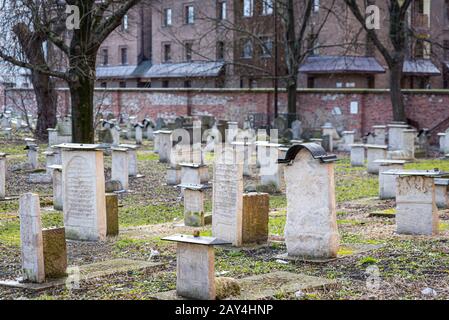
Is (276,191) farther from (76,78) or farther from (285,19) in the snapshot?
(285,19)

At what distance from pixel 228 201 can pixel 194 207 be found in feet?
8.17

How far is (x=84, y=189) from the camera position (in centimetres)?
1230

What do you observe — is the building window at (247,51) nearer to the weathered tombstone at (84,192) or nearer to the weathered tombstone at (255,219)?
the weathered tombstone at (84,192)

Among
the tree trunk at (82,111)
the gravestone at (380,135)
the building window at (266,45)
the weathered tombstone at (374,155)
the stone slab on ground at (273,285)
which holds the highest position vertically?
the building window at (266,45)

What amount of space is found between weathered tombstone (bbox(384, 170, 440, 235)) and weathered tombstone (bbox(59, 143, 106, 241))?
13.7 feet

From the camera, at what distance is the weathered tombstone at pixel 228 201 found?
453 inches

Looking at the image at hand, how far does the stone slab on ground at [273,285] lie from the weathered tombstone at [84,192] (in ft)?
12.6

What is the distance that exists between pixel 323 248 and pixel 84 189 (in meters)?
3.81

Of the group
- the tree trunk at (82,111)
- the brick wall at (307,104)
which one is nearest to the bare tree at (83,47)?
the tree trunk at (82,111)

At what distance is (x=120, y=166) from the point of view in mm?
19281

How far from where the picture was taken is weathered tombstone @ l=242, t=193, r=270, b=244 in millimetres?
11586

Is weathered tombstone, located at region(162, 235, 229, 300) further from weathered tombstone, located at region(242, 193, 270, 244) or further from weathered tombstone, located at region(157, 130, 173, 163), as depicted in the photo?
weathered tombstone, located at region(157, 130, 173, 163)
